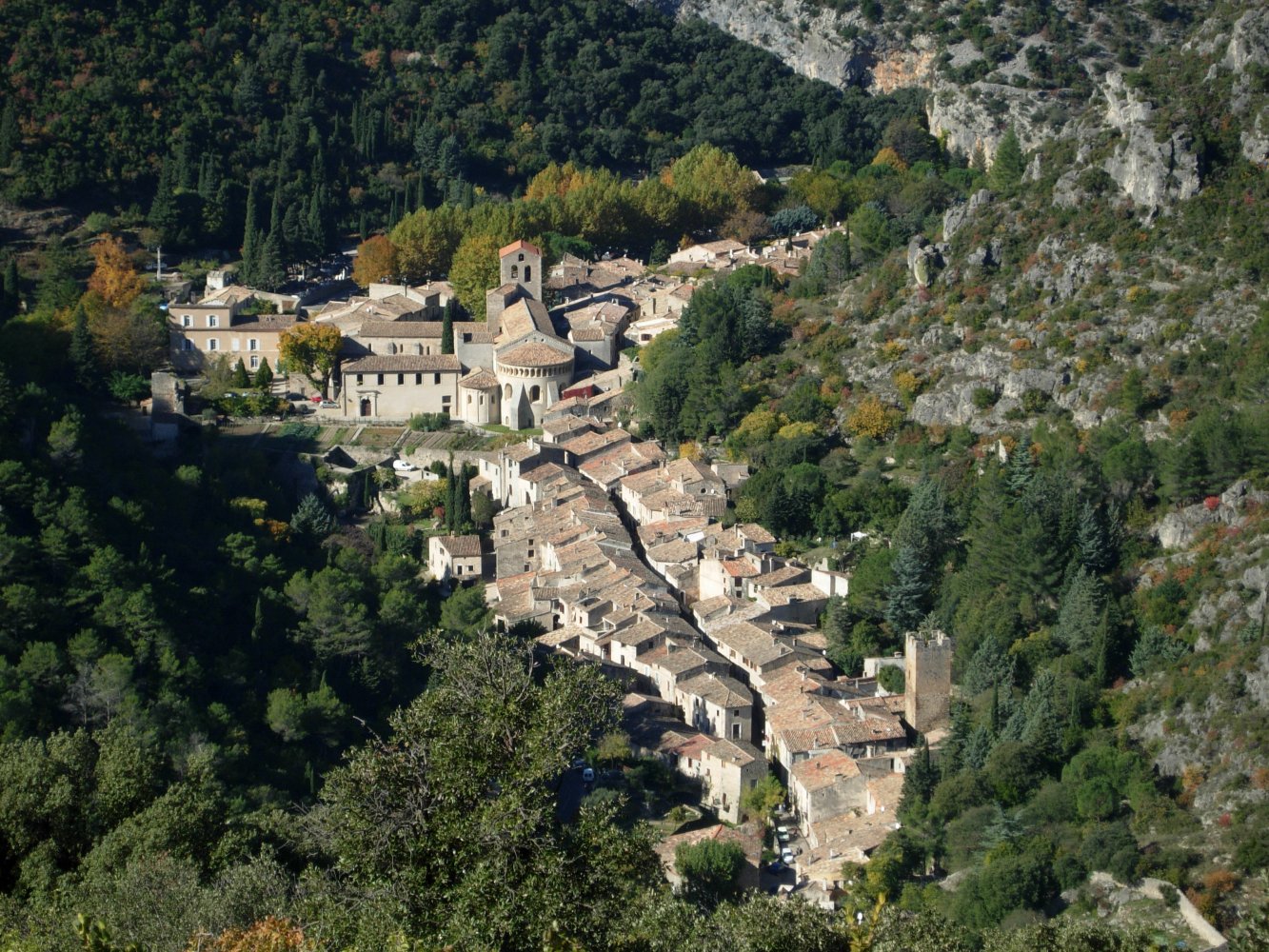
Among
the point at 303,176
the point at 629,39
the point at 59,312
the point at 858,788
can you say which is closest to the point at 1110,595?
the point at 858,788

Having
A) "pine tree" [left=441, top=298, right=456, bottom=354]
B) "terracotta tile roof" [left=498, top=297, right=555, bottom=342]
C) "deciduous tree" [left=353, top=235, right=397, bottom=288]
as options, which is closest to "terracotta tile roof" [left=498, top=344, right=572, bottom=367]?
"terracotta tile roof" [left=498, top=297, right=555, bottom=342]

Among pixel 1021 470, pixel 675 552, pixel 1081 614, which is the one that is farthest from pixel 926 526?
pixel 675 552

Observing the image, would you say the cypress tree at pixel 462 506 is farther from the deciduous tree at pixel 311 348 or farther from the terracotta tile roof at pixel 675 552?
the deciduous tree at pixel 311 348

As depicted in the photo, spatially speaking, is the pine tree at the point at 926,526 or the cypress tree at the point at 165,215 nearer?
the pine tree at the point at 926,526

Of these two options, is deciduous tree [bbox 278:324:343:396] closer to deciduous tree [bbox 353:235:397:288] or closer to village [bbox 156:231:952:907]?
village [bbox 156:231:952:907]

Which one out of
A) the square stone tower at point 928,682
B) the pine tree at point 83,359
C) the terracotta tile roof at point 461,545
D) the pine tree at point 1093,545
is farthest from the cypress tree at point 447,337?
the pine tree at point 1093,545

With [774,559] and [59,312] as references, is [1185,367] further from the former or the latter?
[59,312]
